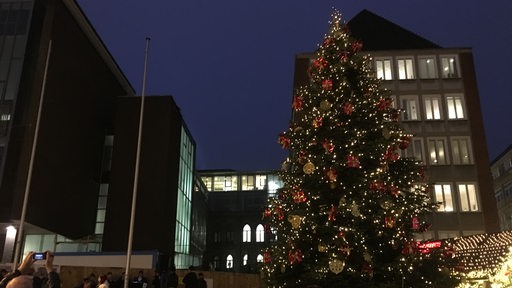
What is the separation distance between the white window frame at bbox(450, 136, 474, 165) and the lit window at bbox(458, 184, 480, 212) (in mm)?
1919

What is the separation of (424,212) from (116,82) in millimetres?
43559

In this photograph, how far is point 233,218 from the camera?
288 feet

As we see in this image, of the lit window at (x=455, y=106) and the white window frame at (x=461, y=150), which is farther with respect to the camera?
the lit window at (x=455, y=106)

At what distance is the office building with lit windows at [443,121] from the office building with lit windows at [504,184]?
43.8 meters

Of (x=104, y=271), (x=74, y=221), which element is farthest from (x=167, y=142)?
(x=104, y=271)

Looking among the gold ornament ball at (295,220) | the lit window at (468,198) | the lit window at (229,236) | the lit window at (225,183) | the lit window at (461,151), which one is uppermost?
the lit window at (225,183)

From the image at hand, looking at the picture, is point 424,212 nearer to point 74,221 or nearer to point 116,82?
point 74,221

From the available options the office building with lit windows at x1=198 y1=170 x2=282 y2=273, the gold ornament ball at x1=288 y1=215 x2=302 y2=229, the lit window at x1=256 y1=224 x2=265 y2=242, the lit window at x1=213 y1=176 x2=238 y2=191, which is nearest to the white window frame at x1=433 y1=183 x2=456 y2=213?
the gold ornament ball at x1=288 y1=215 x2=302 y2=229

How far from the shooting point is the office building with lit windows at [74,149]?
35.9 m

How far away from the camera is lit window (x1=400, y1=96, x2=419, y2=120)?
132ft

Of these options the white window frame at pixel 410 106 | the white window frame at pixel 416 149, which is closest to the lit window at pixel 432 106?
the white window frame at pixel 410 106

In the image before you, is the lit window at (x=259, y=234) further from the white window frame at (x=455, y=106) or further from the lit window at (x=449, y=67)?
the lit window at (x=449, y=67)

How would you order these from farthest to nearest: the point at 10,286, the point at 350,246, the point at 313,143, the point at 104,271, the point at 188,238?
the point at 188,238 < the point at 104,271 < the point at 313,143 < the point at 350,246 < the point at 10,286

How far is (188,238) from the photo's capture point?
51125 millimetres
